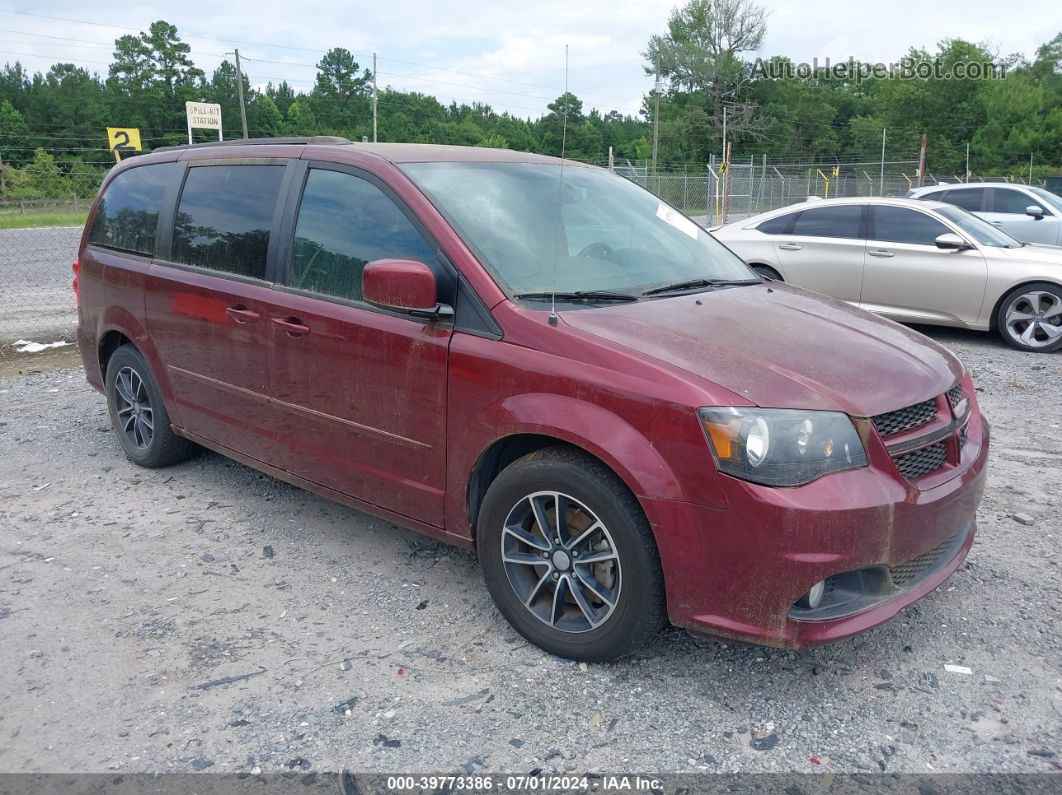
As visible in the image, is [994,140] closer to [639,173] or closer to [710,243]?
[639,173]

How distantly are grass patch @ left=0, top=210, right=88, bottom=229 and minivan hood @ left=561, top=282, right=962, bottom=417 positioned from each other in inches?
1261

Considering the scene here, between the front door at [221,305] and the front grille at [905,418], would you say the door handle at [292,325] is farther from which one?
the front grille at [905,418]

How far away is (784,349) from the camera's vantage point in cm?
317

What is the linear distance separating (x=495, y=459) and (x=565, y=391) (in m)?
0.50

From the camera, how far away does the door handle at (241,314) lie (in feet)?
13.7

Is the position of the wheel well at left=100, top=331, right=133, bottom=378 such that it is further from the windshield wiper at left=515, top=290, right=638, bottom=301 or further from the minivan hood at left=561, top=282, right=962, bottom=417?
the minivan hood at left=561, top=282, right=962, bottom=417

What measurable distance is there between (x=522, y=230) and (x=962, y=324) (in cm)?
676

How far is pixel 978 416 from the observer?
3.66 meters

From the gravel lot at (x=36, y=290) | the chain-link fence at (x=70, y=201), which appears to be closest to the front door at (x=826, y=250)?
the chain-link fence at (x=70, y=201)

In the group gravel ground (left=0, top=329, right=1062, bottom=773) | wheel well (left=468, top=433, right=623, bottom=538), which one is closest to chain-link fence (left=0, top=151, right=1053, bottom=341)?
gravel ground (left=0, top=329, right=1062, bottom=773)

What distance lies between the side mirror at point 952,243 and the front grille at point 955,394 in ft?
19.5

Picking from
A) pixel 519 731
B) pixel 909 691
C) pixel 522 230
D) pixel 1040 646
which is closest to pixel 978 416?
pixel 1040 646

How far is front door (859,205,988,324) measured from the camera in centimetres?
873

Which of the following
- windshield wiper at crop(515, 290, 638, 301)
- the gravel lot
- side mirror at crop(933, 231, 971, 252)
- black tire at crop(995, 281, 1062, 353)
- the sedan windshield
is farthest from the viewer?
the gravel lot
